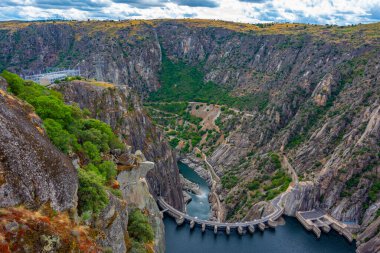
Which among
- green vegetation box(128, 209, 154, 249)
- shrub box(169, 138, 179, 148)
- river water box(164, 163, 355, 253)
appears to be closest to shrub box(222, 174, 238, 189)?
river water box(164, 163, 355, 253)

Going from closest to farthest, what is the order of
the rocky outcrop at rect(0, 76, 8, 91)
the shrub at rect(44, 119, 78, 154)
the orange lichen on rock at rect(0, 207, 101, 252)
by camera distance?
the orange lichen on rock at rect(0, 207, 101, 252), the shrub at rect(44, 119, 78, 154), the rocky outcrop at rect(0, 76, 8, 91)

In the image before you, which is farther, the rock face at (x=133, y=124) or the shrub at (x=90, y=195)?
the rock face at (x=133, y=124)

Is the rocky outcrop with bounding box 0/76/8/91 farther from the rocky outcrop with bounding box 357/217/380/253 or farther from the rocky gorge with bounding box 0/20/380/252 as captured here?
the rocky outcrop with bounding box 357/217/380/253

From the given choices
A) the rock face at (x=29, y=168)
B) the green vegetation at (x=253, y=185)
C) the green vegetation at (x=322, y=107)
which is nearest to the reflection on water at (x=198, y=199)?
the green vegetation at (x=253, y=185)

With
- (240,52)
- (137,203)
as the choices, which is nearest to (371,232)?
(137,203)

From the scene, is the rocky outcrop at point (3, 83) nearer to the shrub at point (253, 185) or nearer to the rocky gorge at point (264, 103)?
the rocky gorge at point (264, 103)

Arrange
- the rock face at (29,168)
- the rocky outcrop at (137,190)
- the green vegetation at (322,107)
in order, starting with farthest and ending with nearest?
the green vegetation at (322,107), the rocky outcrop at (137,190), the rock face at (29,168)
